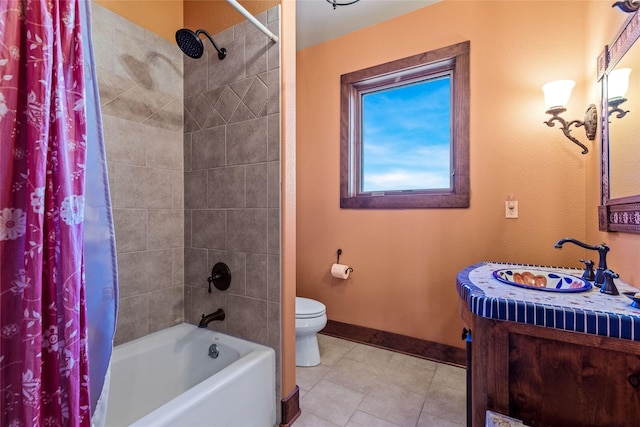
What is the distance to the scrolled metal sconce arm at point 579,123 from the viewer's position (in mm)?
1541

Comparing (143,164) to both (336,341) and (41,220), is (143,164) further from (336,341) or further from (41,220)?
(336,341)

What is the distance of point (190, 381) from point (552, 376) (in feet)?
5.55

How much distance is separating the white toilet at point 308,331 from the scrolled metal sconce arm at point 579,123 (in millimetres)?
1861

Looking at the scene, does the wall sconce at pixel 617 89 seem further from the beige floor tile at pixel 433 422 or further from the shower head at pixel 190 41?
the shower head at pixel 190 41

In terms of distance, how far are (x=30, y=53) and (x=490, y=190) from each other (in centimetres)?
222

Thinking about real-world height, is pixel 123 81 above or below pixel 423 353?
above

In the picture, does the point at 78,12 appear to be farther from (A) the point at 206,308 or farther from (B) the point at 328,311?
(B) the point at 328,311

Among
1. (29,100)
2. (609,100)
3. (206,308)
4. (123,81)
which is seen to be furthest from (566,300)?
(123,81)

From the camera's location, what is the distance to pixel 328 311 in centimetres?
254

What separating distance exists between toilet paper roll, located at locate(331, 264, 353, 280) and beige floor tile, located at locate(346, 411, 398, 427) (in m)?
0.99

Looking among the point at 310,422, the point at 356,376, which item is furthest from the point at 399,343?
the point at 310,422

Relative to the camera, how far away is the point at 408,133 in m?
2.35

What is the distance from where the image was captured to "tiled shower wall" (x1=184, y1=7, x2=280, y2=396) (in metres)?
1.48

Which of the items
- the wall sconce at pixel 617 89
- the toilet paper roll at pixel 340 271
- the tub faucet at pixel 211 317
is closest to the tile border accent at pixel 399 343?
the toilet paper roll at pixel 340 271
